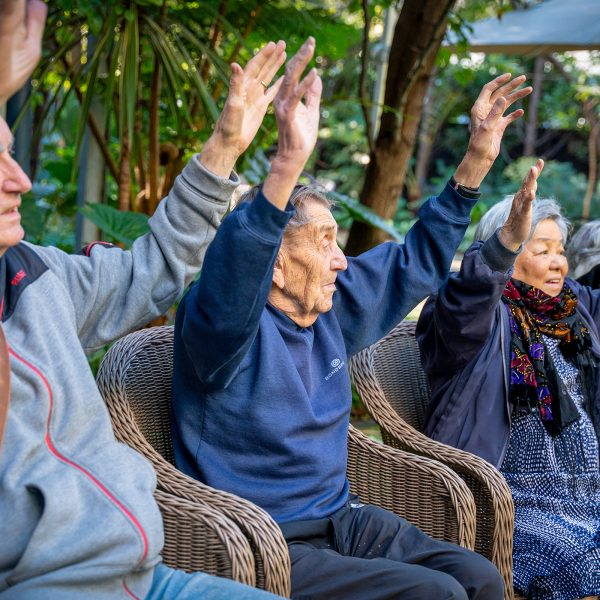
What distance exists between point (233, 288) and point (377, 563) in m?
0.69

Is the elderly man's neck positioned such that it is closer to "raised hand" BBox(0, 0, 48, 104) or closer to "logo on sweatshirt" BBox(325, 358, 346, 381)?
"logo on sweatshirt" BBox(325, 358, 346, 381)

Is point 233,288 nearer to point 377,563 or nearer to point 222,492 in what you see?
point 222,492

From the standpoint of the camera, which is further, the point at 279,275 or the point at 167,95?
the point at 167,95

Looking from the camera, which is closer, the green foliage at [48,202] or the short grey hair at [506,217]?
the short grey hair at [506,217]

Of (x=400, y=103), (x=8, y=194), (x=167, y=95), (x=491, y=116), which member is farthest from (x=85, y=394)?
(x=400, y=103)

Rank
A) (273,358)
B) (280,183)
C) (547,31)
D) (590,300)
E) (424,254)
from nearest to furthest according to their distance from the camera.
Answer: (280,183) < (273,358) < (424,254) < (590,300) < (547,31)

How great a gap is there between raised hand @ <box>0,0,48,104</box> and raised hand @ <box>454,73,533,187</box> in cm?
131

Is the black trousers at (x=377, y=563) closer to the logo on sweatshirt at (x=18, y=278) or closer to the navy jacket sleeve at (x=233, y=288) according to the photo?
the navy jacket sleeve at (x=233, y=288)

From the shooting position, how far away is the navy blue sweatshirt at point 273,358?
174 cm

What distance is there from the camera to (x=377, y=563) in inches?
75.1

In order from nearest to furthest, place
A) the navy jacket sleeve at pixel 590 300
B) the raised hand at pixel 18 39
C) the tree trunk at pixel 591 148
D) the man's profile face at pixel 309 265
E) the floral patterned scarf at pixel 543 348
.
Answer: the raised hand at pixel 18 39 < the man's profile face at pixel 309 265 < the floral patterned scarf at pixel 543 348 < the navy jacket sleeve at pixel 590 300 < the tree trunk at pixel 591 148

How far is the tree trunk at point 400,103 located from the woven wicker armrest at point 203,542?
2543 millimetres

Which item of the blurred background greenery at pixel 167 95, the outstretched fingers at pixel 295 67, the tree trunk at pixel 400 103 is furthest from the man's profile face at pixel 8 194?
the tree trunk at pixel 400 103

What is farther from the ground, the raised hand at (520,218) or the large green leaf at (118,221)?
the raised hand at (520,218)
